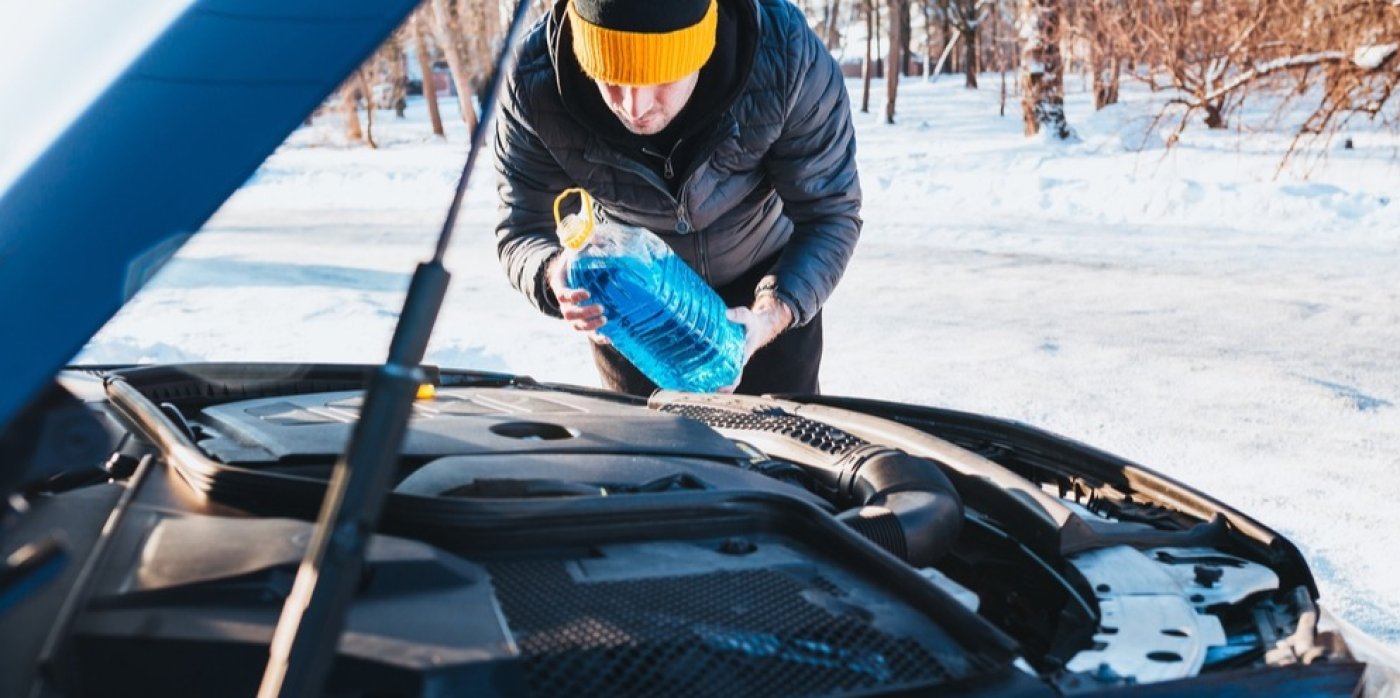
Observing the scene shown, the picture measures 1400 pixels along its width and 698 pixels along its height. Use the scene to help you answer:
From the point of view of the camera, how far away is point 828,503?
1934 millimetres

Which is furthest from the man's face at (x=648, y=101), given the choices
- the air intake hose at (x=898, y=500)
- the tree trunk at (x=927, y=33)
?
the tree trunk at (x=927, y=33)

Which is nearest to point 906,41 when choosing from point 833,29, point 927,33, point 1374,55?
point 927,33

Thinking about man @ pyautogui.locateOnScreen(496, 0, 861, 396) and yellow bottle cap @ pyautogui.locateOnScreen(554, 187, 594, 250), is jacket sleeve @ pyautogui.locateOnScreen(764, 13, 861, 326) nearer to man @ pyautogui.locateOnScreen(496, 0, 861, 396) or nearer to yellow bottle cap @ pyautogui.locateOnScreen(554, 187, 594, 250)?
man @ pyautogui.locateOnScreen(496, 0, 861, 396)

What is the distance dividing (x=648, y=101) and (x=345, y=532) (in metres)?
1.70

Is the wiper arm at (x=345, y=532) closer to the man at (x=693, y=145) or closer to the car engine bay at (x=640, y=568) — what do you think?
the car engine bay at (x=640, y=568)

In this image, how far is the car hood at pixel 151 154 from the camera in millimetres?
952

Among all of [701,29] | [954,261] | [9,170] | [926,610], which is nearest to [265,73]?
[9,170]

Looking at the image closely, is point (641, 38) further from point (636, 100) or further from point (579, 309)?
point (579, 309)

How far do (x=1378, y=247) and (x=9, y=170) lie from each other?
30.0ft

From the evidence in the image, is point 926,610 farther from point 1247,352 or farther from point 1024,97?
point 1024,97

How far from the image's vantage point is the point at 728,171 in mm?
2992

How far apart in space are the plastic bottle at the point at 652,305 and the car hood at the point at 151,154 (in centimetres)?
153

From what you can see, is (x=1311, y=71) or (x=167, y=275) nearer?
(x=167, y=275)

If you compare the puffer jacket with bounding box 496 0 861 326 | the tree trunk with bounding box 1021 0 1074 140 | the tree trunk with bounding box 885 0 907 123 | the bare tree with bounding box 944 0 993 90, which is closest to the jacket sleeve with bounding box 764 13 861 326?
the puffer jacket with bounding box 496 0 861 326
